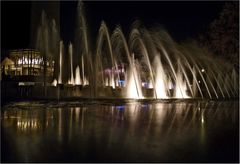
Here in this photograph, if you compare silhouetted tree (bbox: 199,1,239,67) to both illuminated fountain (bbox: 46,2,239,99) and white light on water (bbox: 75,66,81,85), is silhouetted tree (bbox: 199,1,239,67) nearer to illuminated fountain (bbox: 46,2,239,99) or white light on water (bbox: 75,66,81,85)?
illuminated fountain (bbox: 46,2,239,99)

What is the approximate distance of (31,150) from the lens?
437 cm

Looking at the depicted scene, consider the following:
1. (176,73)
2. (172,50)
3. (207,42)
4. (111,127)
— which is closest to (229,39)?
(207,42)

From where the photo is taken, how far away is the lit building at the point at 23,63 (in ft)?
128

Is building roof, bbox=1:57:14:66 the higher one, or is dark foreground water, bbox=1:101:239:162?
building roof, bbox=1:57:14:66

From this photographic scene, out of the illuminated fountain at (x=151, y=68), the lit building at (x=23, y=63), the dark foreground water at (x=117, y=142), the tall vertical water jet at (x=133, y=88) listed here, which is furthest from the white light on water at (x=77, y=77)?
the dark foreground water at (x=117, y=142)

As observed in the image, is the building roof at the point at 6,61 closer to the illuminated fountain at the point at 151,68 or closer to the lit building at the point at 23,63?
the lit building at the point at 23,63

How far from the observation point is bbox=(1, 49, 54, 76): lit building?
38.9 meters

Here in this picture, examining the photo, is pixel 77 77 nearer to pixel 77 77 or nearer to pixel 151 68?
pixel 77 77

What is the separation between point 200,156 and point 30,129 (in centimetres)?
423

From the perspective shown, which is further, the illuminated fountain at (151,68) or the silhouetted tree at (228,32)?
the illuminated fountain at (151,68)

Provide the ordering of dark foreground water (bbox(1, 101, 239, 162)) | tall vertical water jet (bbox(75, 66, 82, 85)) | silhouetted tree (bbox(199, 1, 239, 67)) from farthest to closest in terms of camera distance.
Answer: tall vertical water jet (bbox(75, 66, 82, 85)) → silhouetted tree (bbox(199, 1, 239, 67)) → dark foreground water (bbox(1, 101, 239, 162))

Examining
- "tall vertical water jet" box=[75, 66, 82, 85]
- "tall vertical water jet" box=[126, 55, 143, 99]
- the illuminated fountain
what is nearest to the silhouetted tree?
the illuminated fountain

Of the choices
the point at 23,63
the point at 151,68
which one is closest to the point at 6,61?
the point at 23,63

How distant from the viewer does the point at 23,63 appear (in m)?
39.3
